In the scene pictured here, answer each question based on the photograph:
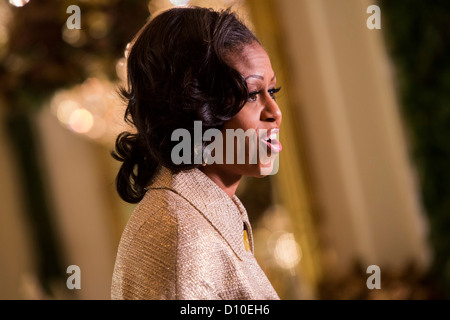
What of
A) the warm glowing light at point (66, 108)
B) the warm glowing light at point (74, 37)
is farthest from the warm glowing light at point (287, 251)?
the warm glowing light at point (74, 37)

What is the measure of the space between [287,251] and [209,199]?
3443mm

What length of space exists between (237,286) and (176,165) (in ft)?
0.89

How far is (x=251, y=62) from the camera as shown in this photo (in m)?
1.23

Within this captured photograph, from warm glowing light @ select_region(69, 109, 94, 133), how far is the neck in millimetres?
2853

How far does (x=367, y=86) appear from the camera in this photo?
13.9 feet

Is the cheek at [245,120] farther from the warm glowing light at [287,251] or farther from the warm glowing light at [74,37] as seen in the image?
the warm glowing light at [287,251]

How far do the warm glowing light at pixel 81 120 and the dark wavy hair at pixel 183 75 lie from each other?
286 cm

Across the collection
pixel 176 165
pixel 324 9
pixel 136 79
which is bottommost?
pixel 176 165

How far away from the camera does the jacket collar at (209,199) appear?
1.21m

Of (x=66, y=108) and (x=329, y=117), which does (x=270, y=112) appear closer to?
(x=66, y=108)

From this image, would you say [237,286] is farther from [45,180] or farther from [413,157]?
[45,180]

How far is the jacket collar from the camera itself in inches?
47.6
